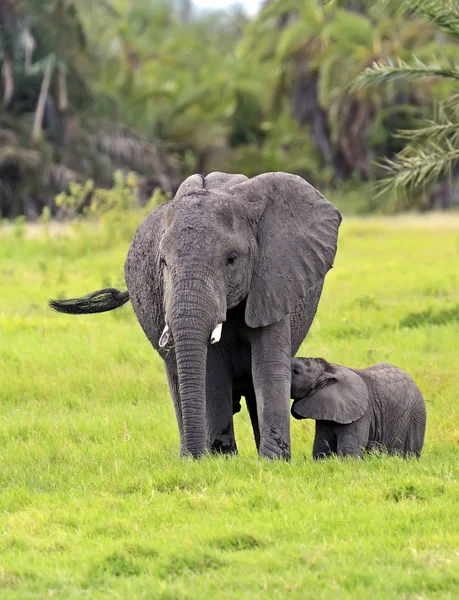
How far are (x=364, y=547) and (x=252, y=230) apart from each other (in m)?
2.44

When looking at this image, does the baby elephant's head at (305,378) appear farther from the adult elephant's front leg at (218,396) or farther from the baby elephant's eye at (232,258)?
the baby elephant's eye at (232,258)

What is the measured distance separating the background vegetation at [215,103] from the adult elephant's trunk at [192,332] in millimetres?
20459

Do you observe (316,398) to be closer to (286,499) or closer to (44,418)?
(286,499)

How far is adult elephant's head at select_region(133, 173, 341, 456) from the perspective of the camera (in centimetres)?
704

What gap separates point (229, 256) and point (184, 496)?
143 centimetres

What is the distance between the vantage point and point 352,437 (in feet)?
26.6

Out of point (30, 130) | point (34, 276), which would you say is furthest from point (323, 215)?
point (30, 130)

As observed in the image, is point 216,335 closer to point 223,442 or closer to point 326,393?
point 223,442

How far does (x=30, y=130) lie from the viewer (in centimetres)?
3353

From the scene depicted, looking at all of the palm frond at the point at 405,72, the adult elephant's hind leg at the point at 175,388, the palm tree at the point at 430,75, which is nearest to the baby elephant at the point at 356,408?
the adult elephant's hind leg at the point at 175,388

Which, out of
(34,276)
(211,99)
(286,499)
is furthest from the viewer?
(211,99)

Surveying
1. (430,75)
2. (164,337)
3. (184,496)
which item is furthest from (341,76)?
(184,496)

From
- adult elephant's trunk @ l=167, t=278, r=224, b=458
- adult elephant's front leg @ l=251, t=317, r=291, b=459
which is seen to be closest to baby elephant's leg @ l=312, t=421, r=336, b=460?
adult elephant's front leg @ l=251, t=317, r=291, b=459

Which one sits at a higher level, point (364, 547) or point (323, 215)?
point (323, 215)
